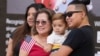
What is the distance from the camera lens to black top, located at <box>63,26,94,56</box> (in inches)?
127

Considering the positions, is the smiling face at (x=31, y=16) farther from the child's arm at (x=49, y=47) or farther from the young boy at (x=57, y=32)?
the child's arm at (x=49, y=47)

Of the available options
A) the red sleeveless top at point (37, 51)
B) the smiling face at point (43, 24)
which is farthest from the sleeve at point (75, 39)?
the smiling face at point (43, 24)

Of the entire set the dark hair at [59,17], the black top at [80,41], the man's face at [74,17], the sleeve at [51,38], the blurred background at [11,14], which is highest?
the man's face at [74,17]

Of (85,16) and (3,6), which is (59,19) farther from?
(3,6)

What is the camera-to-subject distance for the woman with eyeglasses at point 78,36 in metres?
3.22

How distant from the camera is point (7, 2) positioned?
6559 mm

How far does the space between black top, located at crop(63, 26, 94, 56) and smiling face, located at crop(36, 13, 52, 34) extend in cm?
65

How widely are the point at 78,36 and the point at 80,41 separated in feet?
0.17

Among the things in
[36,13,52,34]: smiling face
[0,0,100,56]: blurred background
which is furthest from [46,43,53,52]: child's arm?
[0,0,100,56]: blurred background

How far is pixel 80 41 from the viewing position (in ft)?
10.6

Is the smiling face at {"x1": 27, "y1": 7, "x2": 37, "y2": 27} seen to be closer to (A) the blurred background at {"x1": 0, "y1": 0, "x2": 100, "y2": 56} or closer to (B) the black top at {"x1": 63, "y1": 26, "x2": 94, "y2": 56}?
(B) the black top at {"x1": 63, "y1": 26, "x2": 94, "y2": 56}

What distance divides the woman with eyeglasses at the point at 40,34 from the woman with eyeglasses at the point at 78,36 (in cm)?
46

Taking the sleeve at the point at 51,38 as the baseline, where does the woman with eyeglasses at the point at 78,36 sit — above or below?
above

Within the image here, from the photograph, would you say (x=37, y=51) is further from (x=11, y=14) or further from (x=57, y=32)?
(x=11, y=14)
